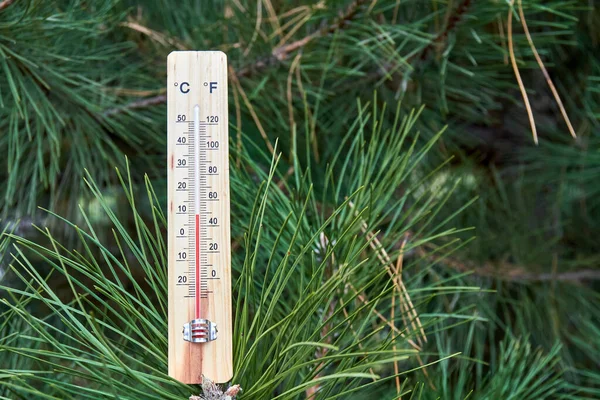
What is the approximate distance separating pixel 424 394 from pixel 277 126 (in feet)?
1.11

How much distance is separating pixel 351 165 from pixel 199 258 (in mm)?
451

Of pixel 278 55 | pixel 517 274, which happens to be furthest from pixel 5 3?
pixel 517 274

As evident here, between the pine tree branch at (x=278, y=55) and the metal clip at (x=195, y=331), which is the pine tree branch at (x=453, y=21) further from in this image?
the metal clip at (x=195, y=331)

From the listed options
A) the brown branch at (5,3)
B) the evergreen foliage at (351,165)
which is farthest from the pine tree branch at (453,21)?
the brown branch at (5,3)

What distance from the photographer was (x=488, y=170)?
991 mm

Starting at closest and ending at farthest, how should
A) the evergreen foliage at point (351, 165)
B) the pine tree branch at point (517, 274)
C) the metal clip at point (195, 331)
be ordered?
the metal clip at point (195, 331), the evergreen foliage at point (351, 165), the pine tree branch at point (517, 274)

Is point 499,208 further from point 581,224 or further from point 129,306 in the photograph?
point 129,306

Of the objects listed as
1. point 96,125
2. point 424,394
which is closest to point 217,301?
point 424,394

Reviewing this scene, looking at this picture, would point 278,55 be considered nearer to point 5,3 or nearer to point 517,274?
point 5,3

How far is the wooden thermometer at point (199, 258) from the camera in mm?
382

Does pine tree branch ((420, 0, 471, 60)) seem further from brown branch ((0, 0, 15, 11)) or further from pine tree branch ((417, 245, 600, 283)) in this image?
brown branch ((0, 0, 15, 11))

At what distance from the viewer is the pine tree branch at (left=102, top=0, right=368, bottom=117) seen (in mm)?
645

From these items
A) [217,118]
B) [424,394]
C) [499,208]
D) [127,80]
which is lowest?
[424,394]

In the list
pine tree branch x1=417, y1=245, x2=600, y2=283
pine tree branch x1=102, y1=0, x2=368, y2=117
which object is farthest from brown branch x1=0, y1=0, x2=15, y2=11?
pine tree branch x1=417, y1=245, x2=600, y2=283
